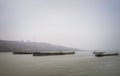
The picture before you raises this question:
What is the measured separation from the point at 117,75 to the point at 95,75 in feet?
4.37

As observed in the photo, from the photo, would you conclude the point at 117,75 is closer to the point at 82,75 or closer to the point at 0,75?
the point at 82,75

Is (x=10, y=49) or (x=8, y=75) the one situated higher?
(x=10, y=49)

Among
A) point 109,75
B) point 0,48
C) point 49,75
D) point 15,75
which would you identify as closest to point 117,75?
point 109,75

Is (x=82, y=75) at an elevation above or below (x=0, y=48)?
below

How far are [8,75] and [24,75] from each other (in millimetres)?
1082

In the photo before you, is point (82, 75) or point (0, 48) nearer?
point (82, 75)

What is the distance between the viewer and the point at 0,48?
5578cm

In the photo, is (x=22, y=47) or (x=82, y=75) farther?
(x=22, y=47)

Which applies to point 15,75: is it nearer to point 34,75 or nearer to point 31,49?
point 34,75

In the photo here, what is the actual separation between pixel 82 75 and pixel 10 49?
4571 centimetres

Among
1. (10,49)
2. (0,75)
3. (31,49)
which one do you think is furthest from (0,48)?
(0,75)

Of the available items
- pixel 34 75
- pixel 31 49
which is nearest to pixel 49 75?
pixel 34 75

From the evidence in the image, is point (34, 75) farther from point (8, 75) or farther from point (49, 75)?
point (8, 75)

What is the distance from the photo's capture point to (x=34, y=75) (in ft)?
33.9
